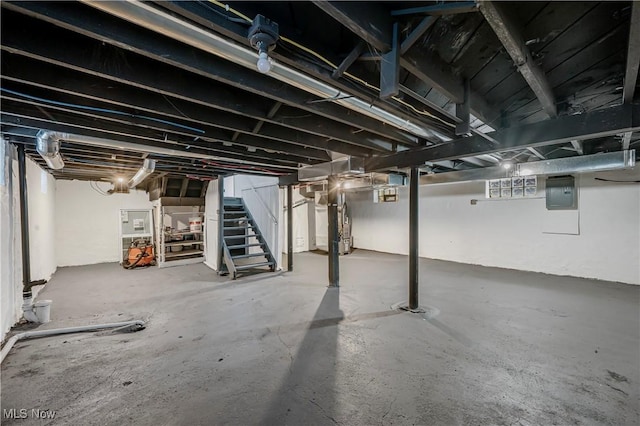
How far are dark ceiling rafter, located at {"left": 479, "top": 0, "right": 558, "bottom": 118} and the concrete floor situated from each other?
192 cm

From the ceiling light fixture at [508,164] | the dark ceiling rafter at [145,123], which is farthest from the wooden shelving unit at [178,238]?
the ceiling light fixture at [508,164]

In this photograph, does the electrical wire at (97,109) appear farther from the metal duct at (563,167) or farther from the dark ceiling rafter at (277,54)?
the metal duct at (563,167)

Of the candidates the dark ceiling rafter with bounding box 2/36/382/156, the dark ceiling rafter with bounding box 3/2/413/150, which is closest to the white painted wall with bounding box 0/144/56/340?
the dark ceiling rafter with bounding box 2/36/382/156

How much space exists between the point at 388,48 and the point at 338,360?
7.05 ft

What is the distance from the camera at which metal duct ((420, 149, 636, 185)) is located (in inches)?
125

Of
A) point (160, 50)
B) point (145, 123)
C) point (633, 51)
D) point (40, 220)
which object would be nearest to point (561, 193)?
point (633, 51)

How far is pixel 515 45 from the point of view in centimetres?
118

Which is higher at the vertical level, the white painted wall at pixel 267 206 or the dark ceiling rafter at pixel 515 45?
the dark ceiling rafter at pixel 515 45

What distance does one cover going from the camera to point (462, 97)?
175cm

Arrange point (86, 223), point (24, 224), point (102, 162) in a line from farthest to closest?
point (86, 223), point (102, 162), point (24, 224)

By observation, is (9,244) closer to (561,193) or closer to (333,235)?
(333,235)

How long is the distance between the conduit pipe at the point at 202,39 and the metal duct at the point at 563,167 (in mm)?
3454

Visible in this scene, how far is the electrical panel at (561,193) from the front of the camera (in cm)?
458

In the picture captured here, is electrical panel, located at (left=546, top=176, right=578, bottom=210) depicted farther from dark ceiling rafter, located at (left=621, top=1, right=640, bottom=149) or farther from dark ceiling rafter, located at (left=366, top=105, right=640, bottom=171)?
dark ceiling rafter, located at (left=621, top=1, right=640, bottom=149)
